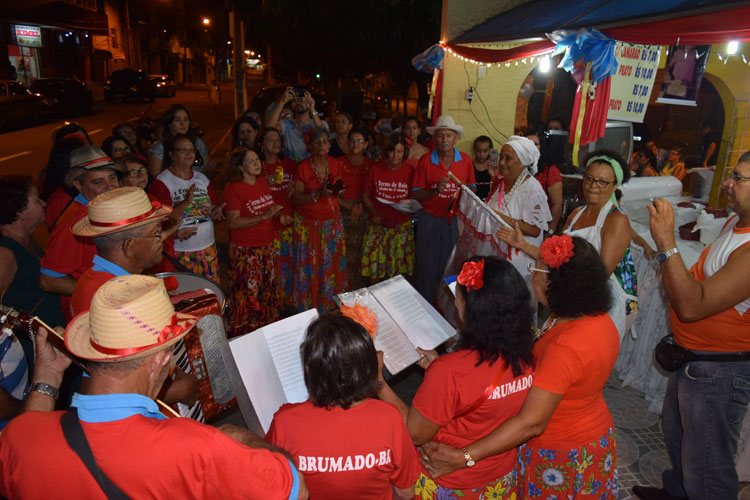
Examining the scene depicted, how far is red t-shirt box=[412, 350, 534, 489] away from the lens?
197cm

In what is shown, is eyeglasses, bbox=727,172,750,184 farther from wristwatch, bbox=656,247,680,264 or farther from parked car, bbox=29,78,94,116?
parked car, bbox=29,78,94,116

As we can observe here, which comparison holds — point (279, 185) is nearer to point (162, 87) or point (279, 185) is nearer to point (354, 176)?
point (354, 176)

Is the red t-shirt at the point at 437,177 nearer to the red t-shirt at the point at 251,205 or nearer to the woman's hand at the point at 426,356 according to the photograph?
the red t-shirt at the point at 251,205

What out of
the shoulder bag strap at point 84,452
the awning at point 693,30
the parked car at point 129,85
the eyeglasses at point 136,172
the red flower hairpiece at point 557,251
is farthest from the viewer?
the parked car at point 129,85

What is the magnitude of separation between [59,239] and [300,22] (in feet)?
42.8

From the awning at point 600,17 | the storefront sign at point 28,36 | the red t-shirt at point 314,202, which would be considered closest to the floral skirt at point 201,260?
the red t-shirt at point 314,202

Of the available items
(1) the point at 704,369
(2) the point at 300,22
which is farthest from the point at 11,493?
(2) the point at 300,22

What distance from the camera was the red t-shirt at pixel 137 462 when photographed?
134 cm

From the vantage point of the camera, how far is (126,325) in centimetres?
155

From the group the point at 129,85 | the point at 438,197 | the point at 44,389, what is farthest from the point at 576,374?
the point at 129,85

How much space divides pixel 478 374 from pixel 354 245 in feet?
14.5

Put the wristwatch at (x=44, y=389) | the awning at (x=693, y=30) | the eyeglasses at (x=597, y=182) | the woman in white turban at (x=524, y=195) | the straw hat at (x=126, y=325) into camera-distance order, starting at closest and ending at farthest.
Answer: the straw hat at (x=126, y=325) < the wristwatch at (x=44, y=389) < the eyeglasses at (x=597, y=182) < the awning at (x=693, y=30) < the woman in white turban at (x=524, y=195)

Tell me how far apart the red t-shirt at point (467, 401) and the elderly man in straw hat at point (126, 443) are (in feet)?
2.13

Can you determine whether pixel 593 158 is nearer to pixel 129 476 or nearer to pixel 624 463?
pixel 624 463
